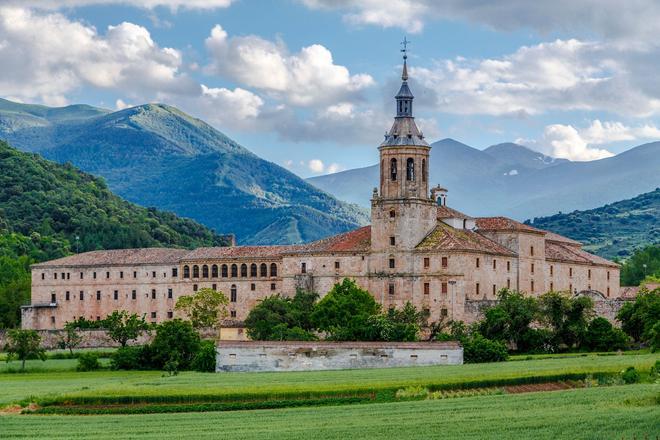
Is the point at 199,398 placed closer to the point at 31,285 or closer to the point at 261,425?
the point at 261,425

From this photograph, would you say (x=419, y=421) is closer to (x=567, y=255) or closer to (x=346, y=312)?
(x=346, y=312)

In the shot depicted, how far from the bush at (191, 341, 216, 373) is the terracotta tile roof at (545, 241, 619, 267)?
39.9 metres

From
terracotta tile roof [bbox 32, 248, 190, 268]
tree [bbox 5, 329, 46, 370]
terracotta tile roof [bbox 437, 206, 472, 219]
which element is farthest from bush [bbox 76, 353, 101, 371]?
terracotta tile roof [bbox 437, 206, 472, 219]

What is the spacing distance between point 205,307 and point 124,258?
1483 cm

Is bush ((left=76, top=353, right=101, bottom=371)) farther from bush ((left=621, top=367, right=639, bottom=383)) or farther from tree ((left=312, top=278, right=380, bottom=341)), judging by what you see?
bush ((left=621, top=367, right=639, bottom=383))

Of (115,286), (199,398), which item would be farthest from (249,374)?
(115,286)

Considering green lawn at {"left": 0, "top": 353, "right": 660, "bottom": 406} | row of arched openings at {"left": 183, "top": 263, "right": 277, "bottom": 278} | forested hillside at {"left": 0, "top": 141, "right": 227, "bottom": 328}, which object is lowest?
green lawn at {"left": 0, "top": 353, "right": 660, "bottom": 406}

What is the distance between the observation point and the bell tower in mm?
120438

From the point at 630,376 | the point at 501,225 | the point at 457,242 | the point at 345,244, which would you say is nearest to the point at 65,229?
the point at 345,244

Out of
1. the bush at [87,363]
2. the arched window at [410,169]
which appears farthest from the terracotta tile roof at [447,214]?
the bush at [87,363]

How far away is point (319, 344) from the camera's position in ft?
318

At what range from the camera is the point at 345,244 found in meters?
125

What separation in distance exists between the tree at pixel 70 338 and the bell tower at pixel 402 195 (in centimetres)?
2540

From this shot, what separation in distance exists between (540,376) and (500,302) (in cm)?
3366
